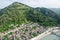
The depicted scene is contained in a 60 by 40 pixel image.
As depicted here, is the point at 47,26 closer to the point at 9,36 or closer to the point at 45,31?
the point at 45,31

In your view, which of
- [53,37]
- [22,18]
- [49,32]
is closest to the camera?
[53,37]

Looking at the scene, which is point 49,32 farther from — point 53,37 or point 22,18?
point 22,18

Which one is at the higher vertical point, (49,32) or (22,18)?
(22,18)

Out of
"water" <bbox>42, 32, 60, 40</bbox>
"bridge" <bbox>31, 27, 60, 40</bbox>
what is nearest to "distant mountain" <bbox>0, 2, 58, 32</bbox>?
"bridge" <bbox>31, 27, 60, 40</bbox>

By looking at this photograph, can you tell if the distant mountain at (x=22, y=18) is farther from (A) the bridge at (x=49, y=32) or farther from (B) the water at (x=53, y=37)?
(B) the water at (x=53, y=37)

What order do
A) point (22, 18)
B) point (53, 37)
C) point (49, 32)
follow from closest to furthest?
point (53, 37) < point (49, 32) < point (22, 18)

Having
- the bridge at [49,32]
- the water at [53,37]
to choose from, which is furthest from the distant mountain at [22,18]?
the water at [53,37]

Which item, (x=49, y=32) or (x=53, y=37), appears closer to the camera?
(x=53, y=37)

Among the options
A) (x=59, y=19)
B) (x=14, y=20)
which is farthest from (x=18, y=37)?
(x=59, y=19)

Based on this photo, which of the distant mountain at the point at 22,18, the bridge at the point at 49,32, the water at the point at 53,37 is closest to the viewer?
the bridge at the point at 49,32

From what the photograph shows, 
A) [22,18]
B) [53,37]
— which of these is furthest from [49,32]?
[22,18]

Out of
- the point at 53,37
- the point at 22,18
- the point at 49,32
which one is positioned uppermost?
the point at 22,18
